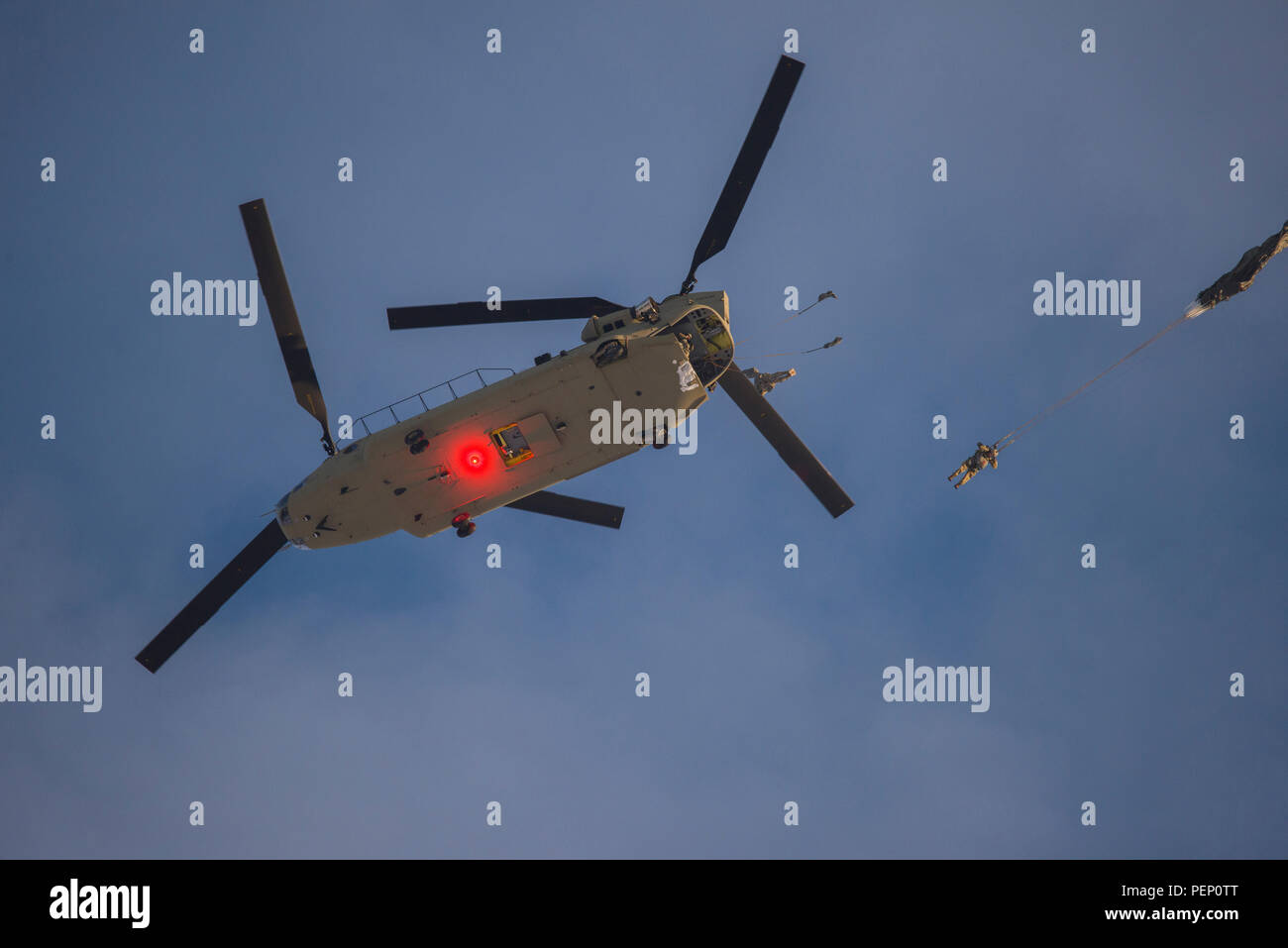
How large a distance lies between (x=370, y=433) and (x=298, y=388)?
1.75m

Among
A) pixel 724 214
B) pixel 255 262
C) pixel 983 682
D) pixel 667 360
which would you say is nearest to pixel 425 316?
pixel 255 262

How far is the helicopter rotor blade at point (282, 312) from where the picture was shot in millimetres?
17906

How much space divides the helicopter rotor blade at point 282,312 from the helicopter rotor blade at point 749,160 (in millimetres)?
8116

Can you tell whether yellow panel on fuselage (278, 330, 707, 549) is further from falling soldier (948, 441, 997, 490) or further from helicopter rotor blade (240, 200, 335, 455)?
falling soldier (948, 441, 997, 490)

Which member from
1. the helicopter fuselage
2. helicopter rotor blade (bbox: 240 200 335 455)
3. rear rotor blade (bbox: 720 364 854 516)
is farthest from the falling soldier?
helicopter rotor blade (bbox: 240 200 335 455)

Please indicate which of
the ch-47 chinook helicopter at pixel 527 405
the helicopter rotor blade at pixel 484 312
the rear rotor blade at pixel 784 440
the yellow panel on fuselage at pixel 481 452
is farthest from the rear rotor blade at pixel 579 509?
the helicopter rotor blade at pixel 484 312

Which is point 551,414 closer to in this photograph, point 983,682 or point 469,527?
point 469,527

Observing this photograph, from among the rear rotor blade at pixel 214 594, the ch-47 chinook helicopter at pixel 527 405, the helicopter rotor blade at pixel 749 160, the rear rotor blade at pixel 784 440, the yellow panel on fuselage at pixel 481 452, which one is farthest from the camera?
the rear rotor blade at pixel 214 594

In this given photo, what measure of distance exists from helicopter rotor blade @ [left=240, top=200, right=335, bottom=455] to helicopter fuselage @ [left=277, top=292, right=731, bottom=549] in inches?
48.3

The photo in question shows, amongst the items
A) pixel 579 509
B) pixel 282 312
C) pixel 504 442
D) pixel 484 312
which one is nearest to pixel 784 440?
pixel 579 509

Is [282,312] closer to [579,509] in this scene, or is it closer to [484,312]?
[484,312]

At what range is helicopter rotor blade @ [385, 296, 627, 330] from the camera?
1800cm

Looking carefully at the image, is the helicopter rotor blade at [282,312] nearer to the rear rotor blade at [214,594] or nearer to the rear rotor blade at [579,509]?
the rear rotor blade at [214,594]

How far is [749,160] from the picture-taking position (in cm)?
1723
